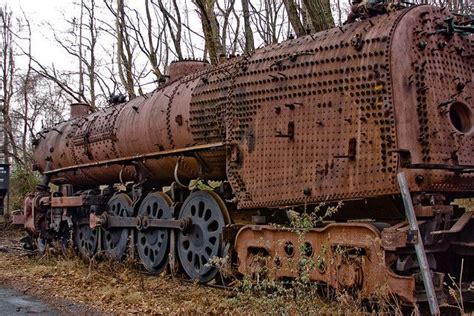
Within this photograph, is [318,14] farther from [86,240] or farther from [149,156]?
[86,240]

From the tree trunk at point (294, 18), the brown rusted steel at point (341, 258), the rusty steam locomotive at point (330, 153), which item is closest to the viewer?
the brown rusted steel at point (341, 258)

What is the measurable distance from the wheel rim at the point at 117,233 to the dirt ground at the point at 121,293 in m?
0.40

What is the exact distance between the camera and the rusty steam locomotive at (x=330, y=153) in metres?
5.20

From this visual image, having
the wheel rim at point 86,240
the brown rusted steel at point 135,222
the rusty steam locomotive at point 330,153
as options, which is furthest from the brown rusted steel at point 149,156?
the wheel rim at point 86,240

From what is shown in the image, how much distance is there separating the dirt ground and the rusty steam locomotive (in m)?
0.42

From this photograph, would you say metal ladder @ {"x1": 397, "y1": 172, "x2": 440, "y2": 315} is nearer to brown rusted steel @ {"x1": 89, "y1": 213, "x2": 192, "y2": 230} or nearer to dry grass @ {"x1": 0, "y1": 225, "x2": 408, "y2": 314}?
dry grass @ {"x1": 0, "y1": 225, "x2": 408, "y2": 314}

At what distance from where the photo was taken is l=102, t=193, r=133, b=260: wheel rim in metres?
9.66

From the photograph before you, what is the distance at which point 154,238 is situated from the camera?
8.84 metres

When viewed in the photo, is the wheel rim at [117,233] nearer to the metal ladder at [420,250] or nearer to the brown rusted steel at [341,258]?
the brown rusted steel at [341,258]

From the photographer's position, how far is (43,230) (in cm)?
1241

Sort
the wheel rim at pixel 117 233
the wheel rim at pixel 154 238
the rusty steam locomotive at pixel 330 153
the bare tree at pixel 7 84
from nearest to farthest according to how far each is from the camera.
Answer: the rusty steam locomotive at pixel 330 153 < the wheel rim at pixel 154 238 < the wheel rim at pixel 117 233 < the bare tree at pixel 7 84

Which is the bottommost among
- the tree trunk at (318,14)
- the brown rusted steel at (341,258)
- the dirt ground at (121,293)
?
the dirt ground at (121,293)

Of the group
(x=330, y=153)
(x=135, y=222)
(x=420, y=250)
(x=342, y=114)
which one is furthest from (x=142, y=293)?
(x=420, y=250)

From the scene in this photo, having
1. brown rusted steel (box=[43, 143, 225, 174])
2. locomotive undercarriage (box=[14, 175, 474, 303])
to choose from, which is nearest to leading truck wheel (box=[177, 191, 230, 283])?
locomotive undercarriage (box=[14, 175, 474, 303])
